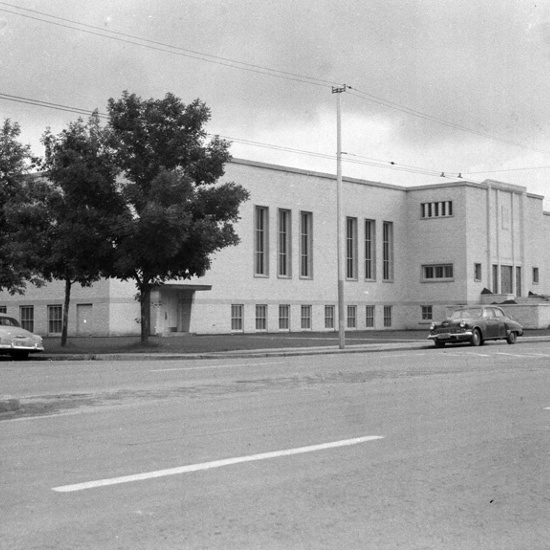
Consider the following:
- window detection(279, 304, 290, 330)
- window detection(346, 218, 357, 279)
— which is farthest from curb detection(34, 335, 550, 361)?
window detection(346, 218, 357, 279)

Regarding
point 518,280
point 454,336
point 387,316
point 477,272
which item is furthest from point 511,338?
point 518,280

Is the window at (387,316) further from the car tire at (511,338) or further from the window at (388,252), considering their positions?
the car tire at (511,338)

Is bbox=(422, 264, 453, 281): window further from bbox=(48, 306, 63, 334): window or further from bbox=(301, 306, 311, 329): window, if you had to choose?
bbox=(48, 306, 63, 334): window

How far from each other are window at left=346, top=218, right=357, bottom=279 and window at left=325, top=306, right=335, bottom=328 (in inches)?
99.3

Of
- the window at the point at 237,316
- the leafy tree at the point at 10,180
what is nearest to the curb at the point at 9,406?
the leafy tree at the point at 10,180

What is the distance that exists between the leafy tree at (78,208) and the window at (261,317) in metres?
23.2

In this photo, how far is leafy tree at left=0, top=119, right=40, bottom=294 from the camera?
114 feet

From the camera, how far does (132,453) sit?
8703mm

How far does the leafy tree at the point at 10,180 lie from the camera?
34.9 m

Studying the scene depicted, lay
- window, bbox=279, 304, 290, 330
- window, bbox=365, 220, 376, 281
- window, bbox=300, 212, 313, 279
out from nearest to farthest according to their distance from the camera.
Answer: window, bbox=279, 304, 290, 330 → window, bbox=300, 212, 313, 279 → window, bbox=365, 220, 376, 281

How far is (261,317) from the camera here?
5550 cm

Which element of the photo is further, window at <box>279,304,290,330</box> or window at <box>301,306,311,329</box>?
window at <box>301,306,311,329</box>

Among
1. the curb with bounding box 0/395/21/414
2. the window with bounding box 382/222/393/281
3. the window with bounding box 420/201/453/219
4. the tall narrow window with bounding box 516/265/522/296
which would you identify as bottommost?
the curb with bounding box 0/395/21/414

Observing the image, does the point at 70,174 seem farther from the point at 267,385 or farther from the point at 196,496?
the point at 196,496
